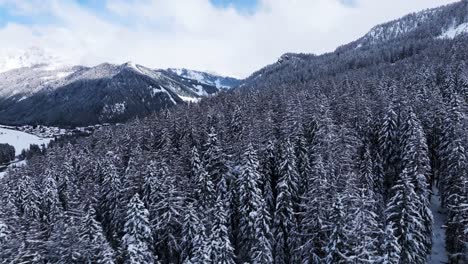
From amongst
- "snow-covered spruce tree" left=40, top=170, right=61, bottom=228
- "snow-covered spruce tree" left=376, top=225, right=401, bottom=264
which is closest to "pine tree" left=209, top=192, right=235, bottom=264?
"snow-covered spruce tree" left=376, top=225, right=401, bottom=264

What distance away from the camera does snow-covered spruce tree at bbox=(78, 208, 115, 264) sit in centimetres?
3553

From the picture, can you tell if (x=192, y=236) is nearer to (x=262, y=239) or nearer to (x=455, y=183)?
(x=262, y=239)

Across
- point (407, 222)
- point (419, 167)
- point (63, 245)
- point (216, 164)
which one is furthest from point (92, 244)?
point (419, 167)

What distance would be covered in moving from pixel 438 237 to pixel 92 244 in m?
43.3

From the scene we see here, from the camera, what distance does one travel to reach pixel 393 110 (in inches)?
2301

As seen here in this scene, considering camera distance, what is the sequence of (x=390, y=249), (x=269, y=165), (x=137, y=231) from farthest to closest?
(x=269, y=165)
(x=137, y=231)
(x=390, y=249)

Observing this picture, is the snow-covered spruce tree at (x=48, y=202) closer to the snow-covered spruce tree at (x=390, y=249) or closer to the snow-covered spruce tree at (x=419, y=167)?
the snow-covered spruce tree at (x=390, y=249)

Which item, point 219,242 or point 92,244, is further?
point 92,244

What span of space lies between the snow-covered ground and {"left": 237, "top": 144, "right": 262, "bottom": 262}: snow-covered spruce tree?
22.5 m

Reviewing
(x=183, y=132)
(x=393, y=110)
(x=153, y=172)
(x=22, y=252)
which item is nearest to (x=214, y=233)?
(x=153, y=172)

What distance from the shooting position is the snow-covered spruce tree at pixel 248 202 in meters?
42.0

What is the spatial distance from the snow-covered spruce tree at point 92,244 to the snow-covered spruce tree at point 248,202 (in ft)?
47.3

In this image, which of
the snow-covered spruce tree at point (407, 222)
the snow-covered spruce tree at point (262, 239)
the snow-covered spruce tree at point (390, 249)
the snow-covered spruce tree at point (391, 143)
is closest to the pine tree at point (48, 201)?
the snow-covered spruce tree at point (262, 239)

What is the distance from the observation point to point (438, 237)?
50188 mm
